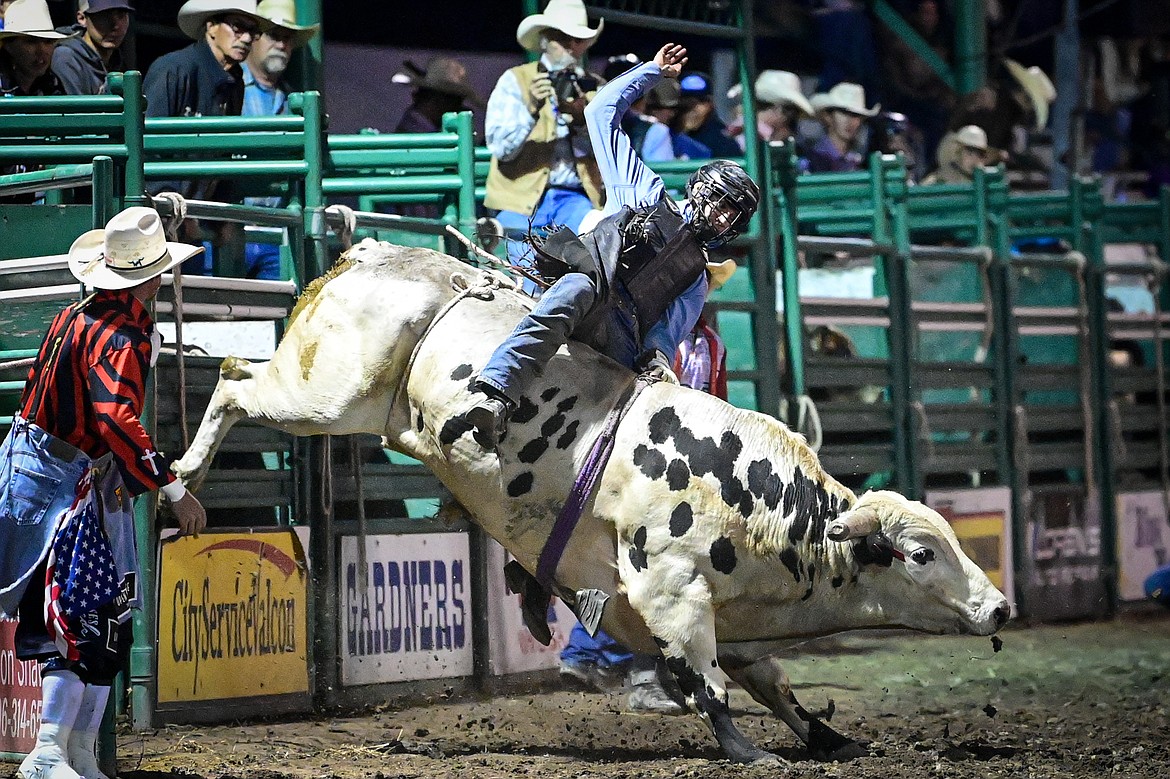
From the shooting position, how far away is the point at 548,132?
25.7 feet

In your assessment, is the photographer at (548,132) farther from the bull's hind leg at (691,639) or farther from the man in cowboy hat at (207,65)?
the bull's hind leg at (691,639)

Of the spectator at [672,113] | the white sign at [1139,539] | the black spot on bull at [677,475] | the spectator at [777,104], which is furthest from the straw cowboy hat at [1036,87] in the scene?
the black spot on bull at [677,475]

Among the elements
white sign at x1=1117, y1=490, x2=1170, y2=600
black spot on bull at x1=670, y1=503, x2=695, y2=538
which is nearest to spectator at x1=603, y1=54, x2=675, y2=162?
black spot on bull at x1=670, y1=503, x2=695, y2=538

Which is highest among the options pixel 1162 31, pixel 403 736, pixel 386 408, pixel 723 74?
pixel 1162 31

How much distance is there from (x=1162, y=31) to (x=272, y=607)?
46.0 ft

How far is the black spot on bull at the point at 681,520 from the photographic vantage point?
5543 millimetres

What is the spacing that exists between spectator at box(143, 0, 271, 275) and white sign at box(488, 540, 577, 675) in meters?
1.87

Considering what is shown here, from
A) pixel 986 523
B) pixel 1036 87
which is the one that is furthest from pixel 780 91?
pixel 1036 87

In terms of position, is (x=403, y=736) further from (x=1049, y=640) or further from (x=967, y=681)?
(x=1049, y=640)

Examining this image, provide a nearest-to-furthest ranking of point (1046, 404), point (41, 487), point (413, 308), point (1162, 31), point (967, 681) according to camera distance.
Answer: point (41, 487) → point (413, 308) → point (967, 681) → point (1046, 404) → point (1162, 31)

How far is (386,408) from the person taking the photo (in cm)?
600

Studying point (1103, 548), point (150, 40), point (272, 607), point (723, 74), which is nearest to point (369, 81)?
point (150, 40)

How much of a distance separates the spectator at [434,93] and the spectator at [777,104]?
2.60m

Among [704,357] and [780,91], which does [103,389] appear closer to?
[704,357]
